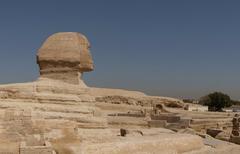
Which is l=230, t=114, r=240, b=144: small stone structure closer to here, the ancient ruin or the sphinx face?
the ancient ruin

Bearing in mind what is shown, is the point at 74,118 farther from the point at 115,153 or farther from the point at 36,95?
the point at 115,153

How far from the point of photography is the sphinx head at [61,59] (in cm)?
1021

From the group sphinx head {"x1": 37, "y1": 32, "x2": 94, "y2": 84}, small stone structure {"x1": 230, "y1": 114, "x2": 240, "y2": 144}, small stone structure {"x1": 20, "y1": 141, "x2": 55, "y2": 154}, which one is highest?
sphinx head {"x1": 37, "y1": 32, "x2": 94, "y2": 84}

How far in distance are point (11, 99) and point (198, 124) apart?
1310cm

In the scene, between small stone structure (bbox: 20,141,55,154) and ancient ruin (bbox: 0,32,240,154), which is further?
ancient ruin (bbox: 0,32,240,154)

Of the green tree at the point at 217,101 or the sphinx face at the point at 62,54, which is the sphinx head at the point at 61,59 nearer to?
the sphinx face at the point at 62,54

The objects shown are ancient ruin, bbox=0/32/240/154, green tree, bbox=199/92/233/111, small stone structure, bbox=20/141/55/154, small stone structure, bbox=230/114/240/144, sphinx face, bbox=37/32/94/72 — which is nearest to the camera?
small stone structure, bbox=20/141/55/154

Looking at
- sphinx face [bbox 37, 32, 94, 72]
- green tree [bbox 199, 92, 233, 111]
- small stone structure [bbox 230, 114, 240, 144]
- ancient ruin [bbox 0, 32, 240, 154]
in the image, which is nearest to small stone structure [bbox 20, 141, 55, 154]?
ancient ruin [bbox 0, 32, 240, 154]

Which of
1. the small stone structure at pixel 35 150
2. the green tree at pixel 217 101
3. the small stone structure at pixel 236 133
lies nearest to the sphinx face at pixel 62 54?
the small stone structure at pixel 35 150

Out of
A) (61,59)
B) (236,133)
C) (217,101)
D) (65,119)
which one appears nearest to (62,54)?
(61,59)

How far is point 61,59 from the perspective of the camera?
10.2 m

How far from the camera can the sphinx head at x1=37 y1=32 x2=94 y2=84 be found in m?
10.2

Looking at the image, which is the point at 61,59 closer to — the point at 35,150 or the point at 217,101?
the point at 35,150

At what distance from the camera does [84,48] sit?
10578 mm
